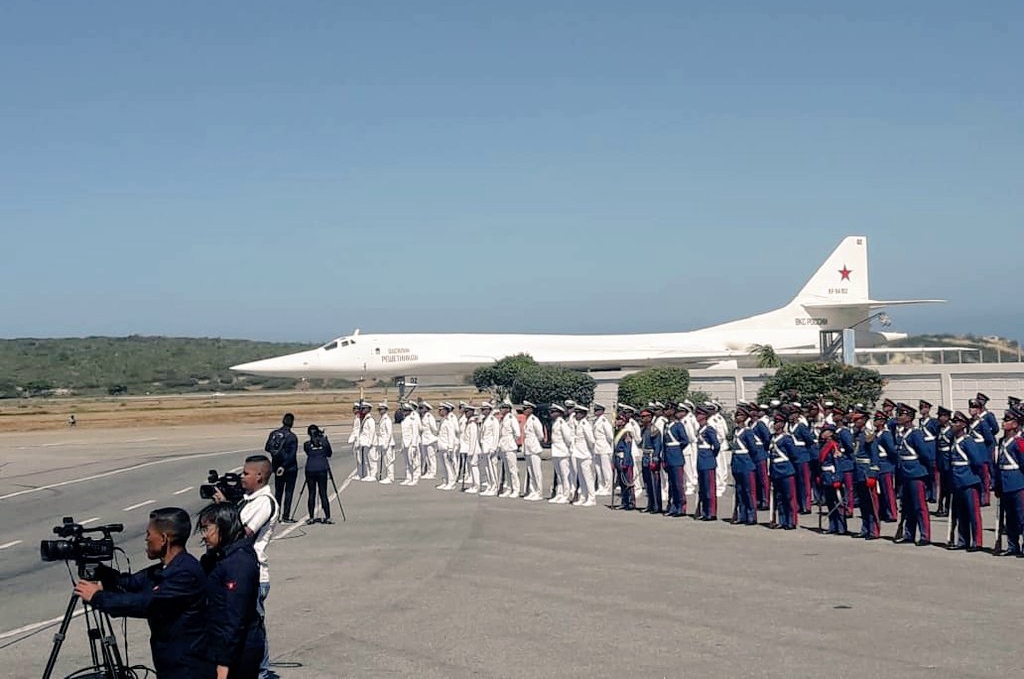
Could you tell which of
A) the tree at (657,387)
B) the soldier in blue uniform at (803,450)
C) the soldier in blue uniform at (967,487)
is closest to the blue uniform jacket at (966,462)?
the soldier in blue uniform at (967,487)

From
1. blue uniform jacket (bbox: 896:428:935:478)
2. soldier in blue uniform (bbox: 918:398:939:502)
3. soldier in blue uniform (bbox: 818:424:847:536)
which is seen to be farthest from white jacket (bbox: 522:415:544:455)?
blue uniform jacket (bbox: 896:428:935:478)

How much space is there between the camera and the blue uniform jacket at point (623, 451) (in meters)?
18.4

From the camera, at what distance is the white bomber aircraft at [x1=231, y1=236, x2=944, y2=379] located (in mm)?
47531

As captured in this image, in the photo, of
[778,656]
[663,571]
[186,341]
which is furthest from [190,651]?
[186,341]

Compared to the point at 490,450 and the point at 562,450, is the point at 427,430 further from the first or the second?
the point at 562,450

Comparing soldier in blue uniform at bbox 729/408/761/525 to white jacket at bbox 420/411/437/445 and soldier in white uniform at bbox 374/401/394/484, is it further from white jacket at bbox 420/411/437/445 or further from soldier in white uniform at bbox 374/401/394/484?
soldier in white uniform at bbox 374/401/394/484

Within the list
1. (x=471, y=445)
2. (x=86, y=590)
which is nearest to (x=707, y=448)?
(x=471, y=445)

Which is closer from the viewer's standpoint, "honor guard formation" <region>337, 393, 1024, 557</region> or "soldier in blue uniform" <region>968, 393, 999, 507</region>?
"honor guard formation" <region>337, 393, 1024, 557</region>

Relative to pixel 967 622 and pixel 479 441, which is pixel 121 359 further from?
pixel 967 622

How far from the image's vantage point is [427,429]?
78.8 ft

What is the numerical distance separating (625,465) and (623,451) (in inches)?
9.3

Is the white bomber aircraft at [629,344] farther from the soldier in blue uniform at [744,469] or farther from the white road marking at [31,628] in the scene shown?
the white road marking at [31,628]

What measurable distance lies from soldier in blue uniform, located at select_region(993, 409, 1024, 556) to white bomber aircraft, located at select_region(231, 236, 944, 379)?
36.1 metres

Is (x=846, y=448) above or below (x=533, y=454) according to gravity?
above
